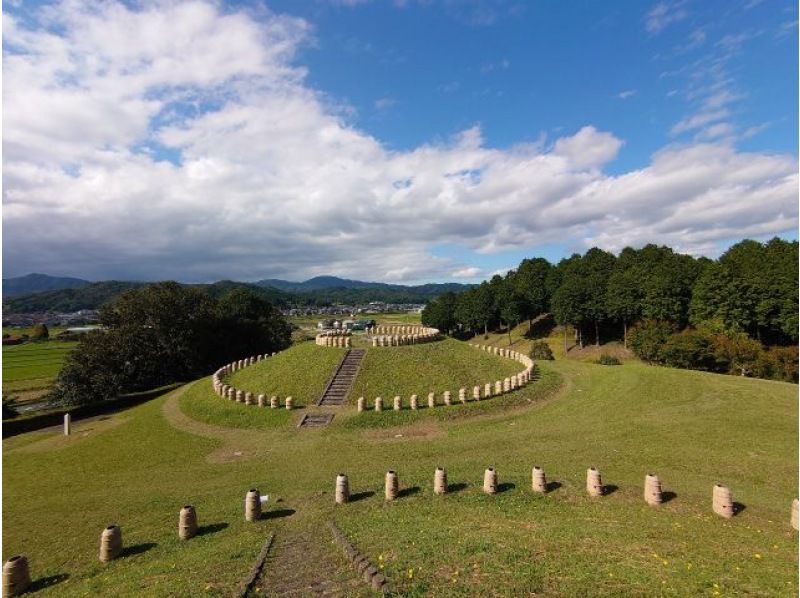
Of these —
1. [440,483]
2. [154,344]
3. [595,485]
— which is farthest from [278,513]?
[154,344]

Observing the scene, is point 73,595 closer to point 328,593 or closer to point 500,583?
point 328,593

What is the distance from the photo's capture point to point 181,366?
201 feet

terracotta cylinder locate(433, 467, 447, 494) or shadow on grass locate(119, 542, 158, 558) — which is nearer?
shadow on grass locate(119, 542, 158, 558)

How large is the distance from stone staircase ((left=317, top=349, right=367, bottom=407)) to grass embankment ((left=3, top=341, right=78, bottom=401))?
43.2m

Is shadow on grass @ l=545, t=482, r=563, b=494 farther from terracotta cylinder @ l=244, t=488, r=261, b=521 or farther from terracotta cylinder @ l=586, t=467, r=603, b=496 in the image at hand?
terracotta cylinder @ l=244, t=488, r=261, b=521

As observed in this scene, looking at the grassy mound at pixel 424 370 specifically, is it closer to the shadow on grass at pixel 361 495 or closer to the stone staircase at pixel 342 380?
the stone staircase at pixel 342 380

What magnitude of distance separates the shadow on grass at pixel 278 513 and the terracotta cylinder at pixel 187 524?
8.53ft

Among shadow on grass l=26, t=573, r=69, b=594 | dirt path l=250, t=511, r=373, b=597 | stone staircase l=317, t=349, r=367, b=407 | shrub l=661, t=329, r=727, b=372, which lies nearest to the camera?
dirt path l=250, t=511, r=373, b=597

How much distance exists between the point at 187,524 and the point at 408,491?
354 inches

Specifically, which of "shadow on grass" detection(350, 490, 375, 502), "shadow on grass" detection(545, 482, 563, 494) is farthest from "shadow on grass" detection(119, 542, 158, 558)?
"shadow on grass" detection(545, 482, 563, 494)

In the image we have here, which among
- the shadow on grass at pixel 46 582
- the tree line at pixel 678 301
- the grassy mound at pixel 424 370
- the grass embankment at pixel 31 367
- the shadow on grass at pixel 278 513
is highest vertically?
the tree line at pixel 678 301

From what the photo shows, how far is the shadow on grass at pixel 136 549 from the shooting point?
594 inches

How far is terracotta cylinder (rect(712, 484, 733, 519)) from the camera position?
14.9 metres

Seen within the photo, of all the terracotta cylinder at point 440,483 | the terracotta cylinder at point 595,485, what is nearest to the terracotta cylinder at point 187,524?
the terracotta cylinder at point 440,483
